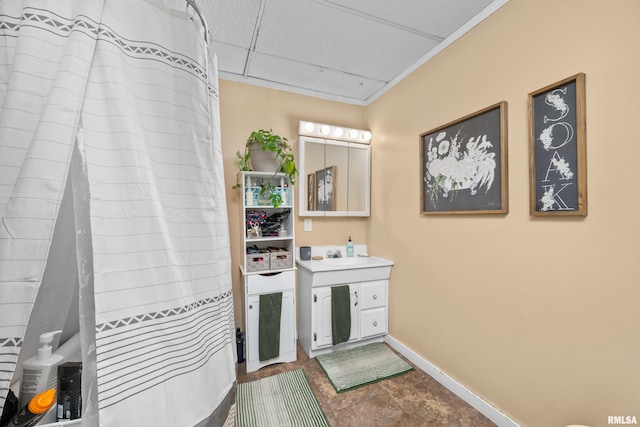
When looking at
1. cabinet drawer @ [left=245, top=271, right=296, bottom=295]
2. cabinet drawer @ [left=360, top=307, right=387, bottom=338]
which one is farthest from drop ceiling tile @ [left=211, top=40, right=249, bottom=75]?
cabinet drawer @ [left=360, top=307, right=387, bottom=338]

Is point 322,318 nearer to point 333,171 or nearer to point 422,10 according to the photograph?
point 333,171

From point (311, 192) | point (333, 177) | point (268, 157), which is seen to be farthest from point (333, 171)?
point (268, 157)

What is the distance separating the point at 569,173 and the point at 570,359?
34.8 inches

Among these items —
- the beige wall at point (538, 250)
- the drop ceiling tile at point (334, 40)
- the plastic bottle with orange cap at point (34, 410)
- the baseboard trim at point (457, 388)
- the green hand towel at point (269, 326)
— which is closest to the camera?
the plastic bottle with orange cap at point (34, 410)

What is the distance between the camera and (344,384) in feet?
5.81

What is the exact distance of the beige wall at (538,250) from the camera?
1.00m

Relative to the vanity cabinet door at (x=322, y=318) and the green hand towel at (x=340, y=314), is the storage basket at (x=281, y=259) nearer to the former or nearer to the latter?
the vanity cabinet door at (x=322, y=318)

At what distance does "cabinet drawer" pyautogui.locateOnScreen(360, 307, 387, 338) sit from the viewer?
7.30 ft

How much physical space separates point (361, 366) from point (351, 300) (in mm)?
512

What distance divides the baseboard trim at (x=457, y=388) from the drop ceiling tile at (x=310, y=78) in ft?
7.99

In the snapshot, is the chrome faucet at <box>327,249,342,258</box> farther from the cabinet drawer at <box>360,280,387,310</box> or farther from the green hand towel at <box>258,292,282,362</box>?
the green hand towel at <box>258,292,282,362</box>

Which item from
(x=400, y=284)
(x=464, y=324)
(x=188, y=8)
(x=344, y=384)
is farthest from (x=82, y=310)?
(x=400, y=284)

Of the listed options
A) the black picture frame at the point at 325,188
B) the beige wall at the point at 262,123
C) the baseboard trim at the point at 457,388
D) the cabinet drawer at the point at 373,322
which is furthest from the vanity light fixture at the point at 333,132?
the baseboard trim at the point at 457,388

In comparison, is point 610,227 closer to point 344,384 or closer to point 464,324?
point 464,324
